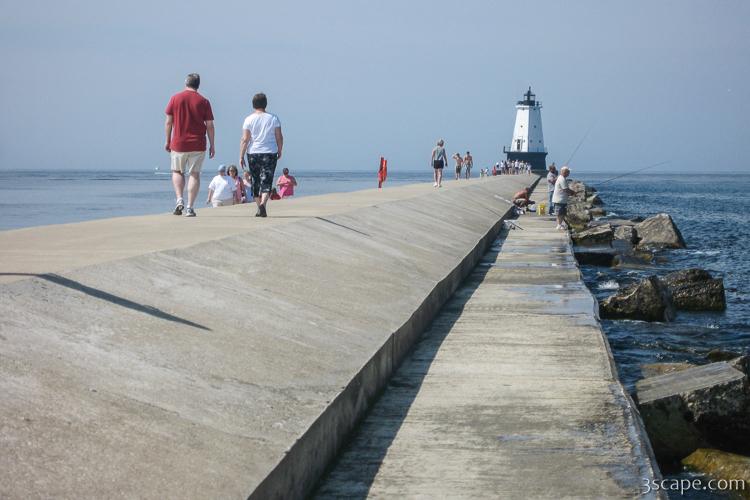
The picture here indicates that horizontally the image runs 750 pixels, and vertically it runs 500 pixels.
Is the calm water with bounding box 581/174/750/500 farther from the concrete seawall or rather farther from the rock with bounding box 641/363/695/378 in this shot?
the concrete seawall

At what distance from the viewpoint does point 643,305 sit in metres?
13.3

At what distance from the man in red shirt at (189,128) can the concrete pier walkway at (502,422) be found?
3.74 m

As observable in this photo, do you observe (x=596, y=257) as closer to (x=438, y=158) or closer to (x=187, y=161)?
(x=438, y=158)

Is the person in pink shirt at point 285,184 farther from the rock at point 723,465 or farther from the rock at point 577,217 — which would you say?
the rock at point 723,465

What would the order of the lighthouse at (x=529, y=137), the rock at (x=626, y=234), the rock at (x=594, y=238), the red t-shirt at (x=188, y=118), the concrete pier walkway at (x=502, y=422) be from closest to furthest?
the concrete pier walkway at (x=502, y=422) → the red t-shirt at (x=188, y=118) → the rock at (x=594, y=238) → the rock at (x=626, y=234) → the lighthouse at (x=529, y=137)

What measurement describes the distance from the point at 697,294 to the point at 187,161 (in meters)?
8.40

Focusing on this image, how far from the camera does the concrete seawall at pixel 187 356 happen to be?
11.5ft

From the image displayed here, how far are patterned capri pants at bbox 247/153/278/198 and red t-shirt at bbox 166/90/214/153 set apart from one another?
2.09 ft

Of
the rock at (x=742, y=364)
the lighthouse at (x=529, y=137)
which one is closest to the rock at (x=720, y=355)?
the rock at (x=742, y=364)

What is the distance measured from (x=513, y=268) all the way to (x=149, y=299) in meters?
8.25

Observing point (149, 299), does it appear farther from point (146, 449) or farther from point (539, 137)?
point (539, 137)

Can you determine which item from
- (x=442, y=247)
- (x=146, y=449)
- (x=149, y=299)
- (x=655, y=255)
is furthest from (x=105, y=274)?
(x=655, y=255)

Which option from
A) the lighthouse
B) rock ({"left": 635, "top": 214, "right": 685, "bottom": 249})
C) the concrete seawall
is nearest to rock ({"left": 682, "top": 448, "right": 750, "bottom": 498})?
the concrete seawall

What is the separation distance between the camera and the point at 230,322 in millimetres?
5590
